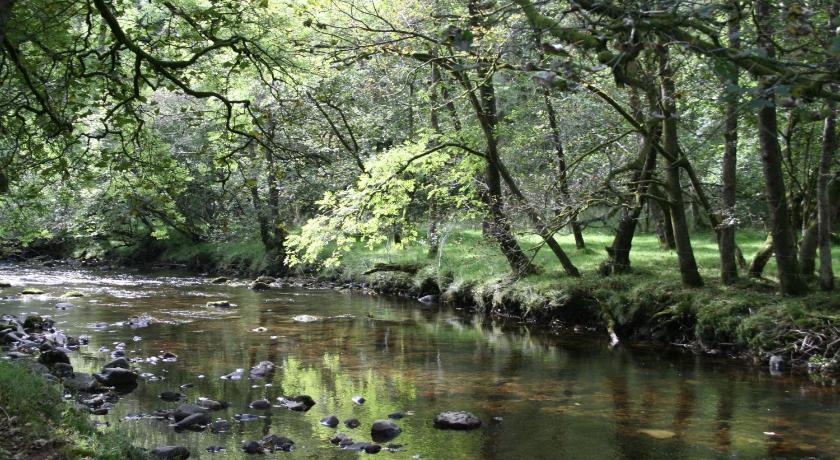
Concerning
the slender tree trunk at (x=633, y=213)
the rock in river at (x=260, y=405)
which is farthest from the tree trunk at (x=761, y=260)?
the rock in river at (x=260, y=405)

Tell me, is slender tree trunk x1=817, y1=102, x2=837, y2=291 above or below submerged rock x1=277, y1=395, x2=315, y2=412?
above

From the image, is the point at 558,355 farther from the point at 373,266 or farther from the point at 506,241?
the point at 373,266

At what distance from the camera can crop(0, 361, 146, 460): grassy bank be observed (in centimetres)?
593

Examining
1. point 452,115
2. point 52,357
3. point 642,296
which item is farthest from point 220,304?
point 642,296

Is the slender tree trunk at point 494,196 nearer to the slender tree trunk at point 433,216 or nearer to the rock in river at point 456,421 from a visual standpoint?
the slender tree trunk at point 433,216

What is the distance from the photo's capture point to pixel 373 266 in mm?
27203

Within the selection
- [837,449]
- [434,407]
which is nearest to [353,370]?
[434,407]

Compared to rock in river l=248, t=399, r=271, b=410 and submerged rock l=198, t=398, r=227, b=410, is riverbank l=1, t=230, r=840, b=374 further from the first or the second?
submerged rock l=198, t=398, r=227, b=410

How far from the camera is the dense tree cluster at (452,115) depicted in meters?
5.64

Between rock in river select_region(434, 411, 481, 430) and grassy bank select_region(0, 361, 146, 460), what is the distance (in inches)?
152

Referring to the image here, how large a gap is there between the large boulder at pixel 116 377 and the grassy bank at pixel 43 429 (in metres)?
3.50

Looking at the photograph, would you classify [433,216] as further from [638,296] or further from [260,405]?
[260,405]

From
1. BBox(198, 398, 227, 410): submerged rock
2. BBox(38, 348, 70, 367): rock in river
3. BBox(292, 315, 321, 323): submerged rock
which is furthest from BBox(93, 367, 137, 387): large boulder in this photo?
BBox(292, 315, 321, 323): submerged rock

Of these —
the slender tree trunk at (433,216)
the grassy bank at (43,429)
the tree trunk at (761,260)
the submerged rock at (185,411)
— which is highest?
the slender tree trunk at (433,216)
